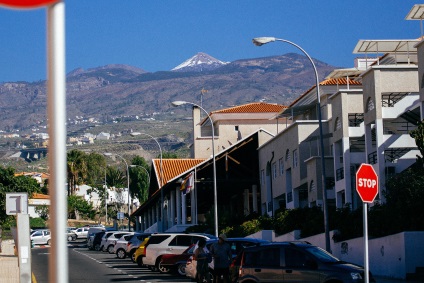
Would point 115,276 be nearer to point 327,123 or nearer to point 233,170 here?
point 327,123

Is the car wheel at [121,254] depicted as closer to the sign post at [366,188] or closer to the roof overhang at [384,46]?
the roof overhang at [384,46]

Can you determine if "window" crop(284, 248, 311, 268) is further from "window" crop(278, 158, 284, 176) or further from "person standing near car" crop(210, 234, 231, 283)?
"window" crop(278, 158, 284, 176)

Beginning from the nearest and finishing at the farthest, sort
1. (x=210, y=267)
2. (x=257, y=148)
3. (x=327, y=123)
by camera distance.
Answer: (x=210, y=267) → (x=327, y=123) → (x=257, y=148)

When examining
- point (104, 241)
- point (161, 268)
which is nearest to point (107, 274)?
point (161, 268)

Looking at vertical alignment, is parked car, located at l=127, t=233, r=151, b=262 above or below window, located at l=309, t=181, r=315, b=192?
below

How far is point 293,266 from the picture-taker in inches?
940

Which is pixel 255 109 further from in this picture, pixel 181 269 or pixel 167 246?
pixel 181 269

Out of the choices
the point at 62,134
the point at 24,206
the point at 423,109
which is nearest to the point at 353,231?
the point at 423,109

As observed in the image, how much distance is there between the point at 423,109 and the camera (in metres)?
40.2

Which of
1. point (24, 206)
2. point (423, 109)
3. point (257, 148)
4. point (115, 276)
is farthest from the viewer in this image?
point (257, 148)

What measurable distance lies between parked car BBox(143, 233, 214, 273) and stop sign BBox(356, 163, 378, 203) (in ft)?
74.3

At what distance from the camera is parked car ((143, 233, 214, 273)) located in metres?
39.6

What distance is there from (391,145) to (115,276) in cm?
1532

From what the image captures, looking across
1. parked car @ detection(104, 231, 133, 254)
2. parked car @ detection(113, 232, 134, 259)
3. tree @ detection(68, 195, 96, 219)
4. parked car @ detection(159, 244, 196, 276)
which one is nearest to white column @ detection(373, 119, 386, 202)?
parked car @ detection(159, 244, 196, 276)
